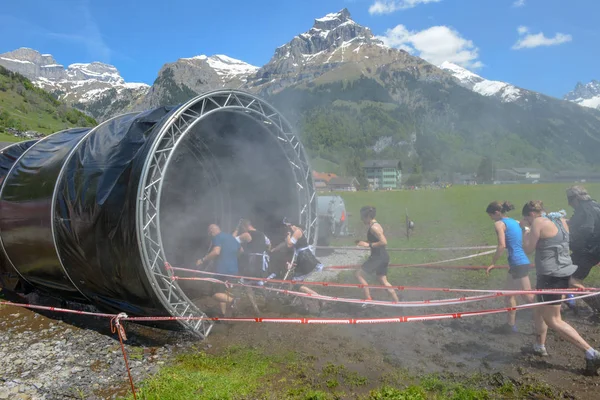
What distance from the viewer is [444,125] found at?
178 m

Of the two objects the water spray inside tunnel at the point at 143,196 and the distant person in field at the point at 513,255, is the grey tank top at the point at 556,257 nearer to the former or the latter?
the distant person in field at the point at 513,255

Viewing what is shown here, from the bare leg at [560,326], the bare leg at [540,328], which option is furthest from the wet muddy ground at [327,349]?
the bare leg at [560,326]

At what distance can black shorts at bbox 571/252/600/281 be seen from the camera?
260 inches

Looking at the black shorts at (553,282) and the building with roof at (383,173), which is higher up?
the building with roof at (383,173)

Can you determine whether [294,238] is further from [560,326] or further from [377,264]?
[560,326]

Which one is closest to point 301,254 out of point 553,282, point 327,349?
point 327,349

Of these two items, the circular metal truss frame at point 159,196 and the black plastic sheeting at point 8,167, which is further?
the black plastic sheeting at point 8,167

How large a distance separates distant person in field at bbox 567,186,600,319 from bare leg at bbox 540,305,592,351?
2099mm

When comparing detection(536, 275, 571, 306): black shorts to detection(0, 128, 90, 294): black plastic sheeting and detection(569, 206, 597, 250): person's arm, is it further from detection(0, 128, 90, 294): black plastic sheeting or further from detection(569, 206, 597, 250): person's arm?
detection(0, 128, 90, 294): black plastic sheeting

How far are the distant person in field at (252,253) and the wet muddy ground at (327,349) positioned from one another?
3.28 feet

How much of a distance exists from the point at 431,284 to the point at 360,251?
16.0ft

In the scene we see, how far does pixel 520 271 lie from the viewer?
5988 millimetres

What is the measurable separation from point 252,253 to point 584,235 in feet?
19.8

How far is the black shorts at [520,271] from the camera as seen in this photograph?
5945 mm
